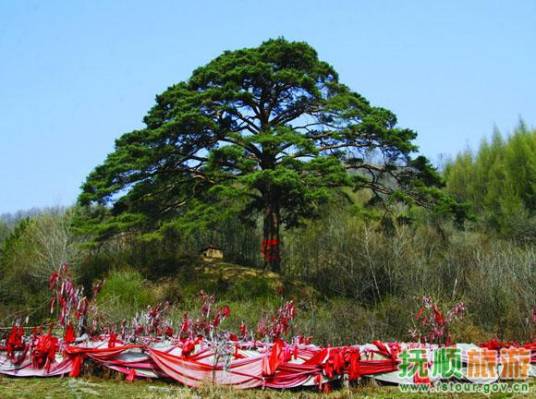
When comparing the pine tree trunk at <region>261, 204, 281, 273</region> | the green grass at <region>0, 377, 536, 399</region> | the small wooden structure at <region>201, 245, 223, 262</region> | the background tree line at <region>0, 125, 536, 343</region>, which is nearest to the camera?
the green grass at <region>0, 377, 536, 399</region>

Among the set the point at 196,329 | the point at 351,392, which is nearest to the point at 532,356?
the point at 351,392

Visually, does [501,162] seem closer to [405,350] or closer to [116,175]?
[116,175]

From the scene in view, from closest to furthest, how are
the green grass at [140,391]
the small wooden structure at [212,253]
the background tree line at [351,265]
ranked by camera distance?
the green grass at [140,391] < the background tree line at [351,265] < the small wooden structure at [212,253]

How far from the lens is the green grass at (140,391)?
802 cm

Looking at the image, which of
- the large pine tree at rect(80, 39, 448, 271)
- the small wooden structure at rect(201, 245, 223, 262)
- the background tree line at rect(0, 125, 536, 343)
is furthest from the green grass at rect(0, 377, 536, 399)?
the small wooden structure at rect(201, 245, 223, 262)

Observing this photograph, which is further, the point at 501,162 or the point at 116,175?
the point at 501,162

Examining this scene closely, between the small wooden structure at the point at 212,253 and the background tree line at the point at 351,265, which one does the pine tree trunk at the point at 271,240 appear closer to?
the background tree line at the point at 351,265

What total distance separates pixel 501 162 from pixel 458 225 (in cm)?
1256

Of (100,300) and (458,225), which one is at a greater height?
(458,225)

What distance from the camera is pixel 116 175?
19312 millimetres

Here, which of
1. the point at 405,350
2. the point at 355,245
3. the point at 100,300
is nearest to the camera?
the point at 405,350

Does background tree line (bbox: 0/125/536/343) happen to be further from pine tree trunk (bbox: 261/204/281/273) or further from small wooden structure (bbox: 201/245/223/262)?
pine tree trunk (bbox: 261/204/281/273)

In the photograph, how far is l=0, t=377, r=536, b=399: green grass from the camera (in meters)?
8.02

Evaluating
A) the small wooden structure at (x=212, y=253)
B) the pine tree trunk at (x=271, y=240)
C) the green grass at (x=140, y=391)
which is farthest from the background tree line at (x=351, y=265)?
the green grass at (x=140, y=391)
